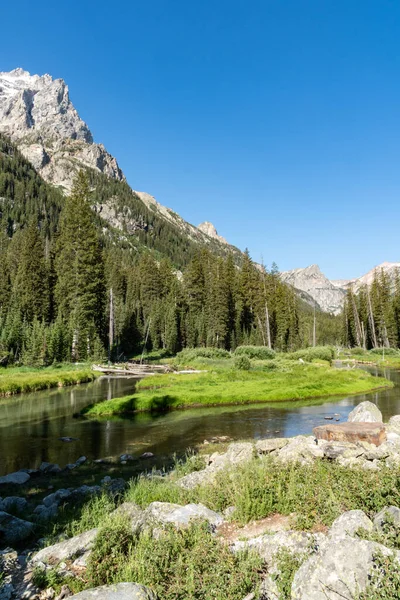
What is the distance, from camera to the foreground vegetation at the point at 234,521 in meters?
5.12

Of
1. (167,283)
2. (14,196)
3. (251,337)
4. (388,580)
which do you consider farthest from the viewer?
(14,196)

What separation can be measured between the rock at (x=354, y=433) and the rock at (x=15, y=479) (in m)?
10.9

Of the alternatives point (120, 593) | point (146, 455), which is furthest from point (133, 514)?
point (146, 455)

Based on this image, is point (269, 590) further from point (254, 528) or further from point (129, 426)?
point (129, 426)

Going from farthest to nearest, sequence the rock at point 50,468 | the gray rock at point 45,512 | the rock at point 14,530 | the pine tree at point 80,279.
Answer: the pine tree at point 80,279
the rock at point 50,468
the gray rock at point 45,512
the rock at point 14,530

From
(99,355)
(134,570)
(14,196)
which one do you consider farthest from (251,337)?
(14,196)

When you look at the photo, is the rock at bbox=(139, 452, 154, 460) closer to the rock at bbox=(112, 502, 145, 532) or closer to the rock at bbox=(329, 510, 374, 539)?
the rock at bbox=(112, 502, 145, 532)

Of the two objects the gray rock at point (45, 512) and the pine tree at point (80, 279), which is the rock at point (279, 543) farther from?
the pine tree at point (80, 279)

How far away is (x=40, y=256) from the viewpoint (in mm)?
67688

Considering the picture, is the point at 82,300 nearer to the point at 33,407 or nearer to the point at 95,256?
the point at 95,256

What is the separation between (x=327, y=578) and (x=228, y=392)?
87.4 feet

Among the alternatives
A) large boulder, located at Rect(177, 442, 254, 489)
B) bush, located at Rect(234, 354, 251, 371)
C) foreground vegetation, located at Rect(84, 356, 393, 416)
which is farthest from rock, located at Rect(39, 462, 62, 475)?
bush, located at Rect(234, 354, 251, 371)

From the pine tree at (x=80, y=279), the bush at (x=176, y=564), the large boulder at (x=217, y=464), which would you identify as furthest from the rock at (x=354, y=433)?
the pine tree at (x=80, y=279)

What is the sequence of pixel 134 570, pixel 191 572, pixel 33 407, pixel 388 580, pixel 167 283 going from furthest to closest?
pixel 167 283 < pixel 33 407 < pixel 134 570 < pixel 191 572 < pixel 388 580
